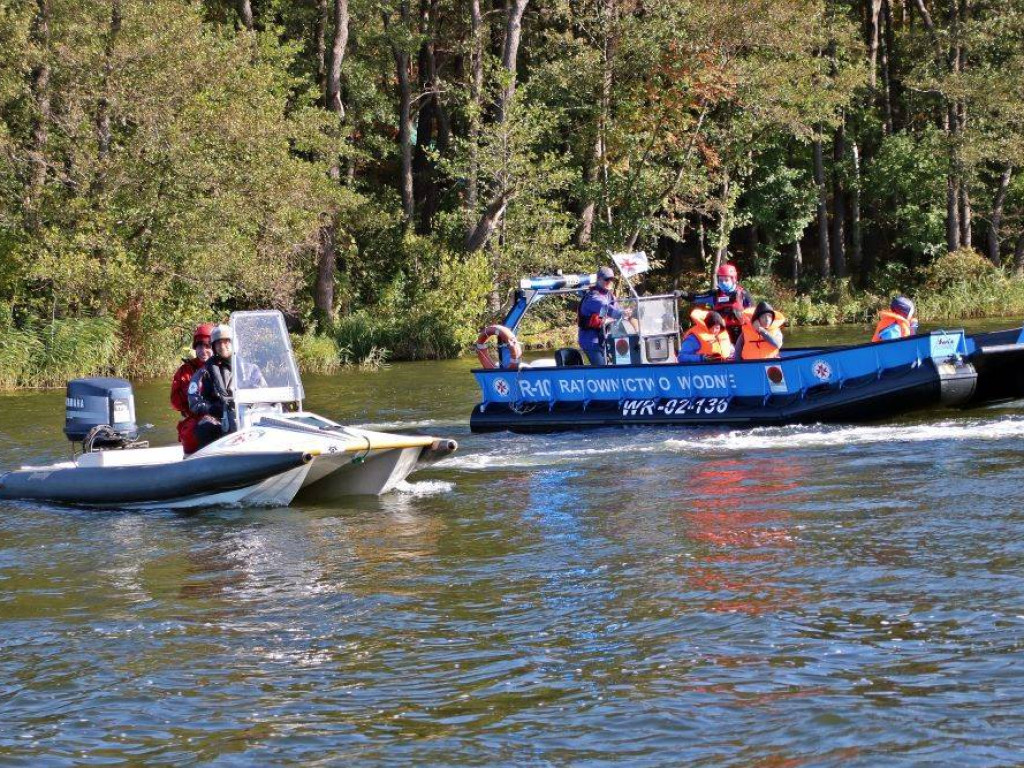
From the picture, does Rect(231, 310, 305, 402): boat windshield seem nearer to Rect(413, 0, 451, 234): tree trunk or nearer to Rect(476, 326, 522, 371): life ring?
Rect(476, 326, 522, 371): life ring

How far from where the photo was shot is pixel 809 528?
455 inches

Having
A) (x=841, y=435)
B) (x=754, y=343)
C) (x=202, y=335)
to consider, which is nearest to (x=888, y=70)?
(x=754, y=343)

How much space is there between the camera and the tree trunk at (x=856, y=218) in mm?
50594

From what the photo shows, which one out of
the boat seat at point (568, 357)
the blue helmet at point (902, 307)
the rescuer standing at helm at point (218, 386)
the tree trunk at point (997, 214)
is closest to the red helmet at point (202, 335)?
the rescuer standing at helm at point (218, 386)

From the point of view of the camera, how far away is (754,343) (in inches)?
743

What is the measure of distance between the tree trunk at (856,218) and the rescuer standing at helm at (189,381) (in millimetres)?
39258

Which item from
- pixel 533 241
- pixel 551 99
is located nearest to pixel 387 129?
pixel 551 99

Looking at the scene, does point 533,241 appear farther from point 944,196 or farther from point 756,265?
point 944,196

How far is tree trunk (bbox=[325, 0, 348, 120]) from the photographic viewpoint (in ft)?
133

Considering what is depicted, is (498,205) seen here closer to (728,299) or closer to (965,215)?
(965,215)

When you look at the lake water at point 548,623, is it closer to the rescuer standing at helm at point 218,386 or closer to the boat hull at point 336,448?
the boat hull at point 336,448

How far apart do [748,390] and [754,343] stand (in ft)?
2.68

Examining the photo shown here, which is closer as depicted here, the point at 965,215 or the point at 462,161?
the point at 462,161

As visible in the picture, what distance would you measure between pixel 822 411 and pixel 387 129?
3487 cm
